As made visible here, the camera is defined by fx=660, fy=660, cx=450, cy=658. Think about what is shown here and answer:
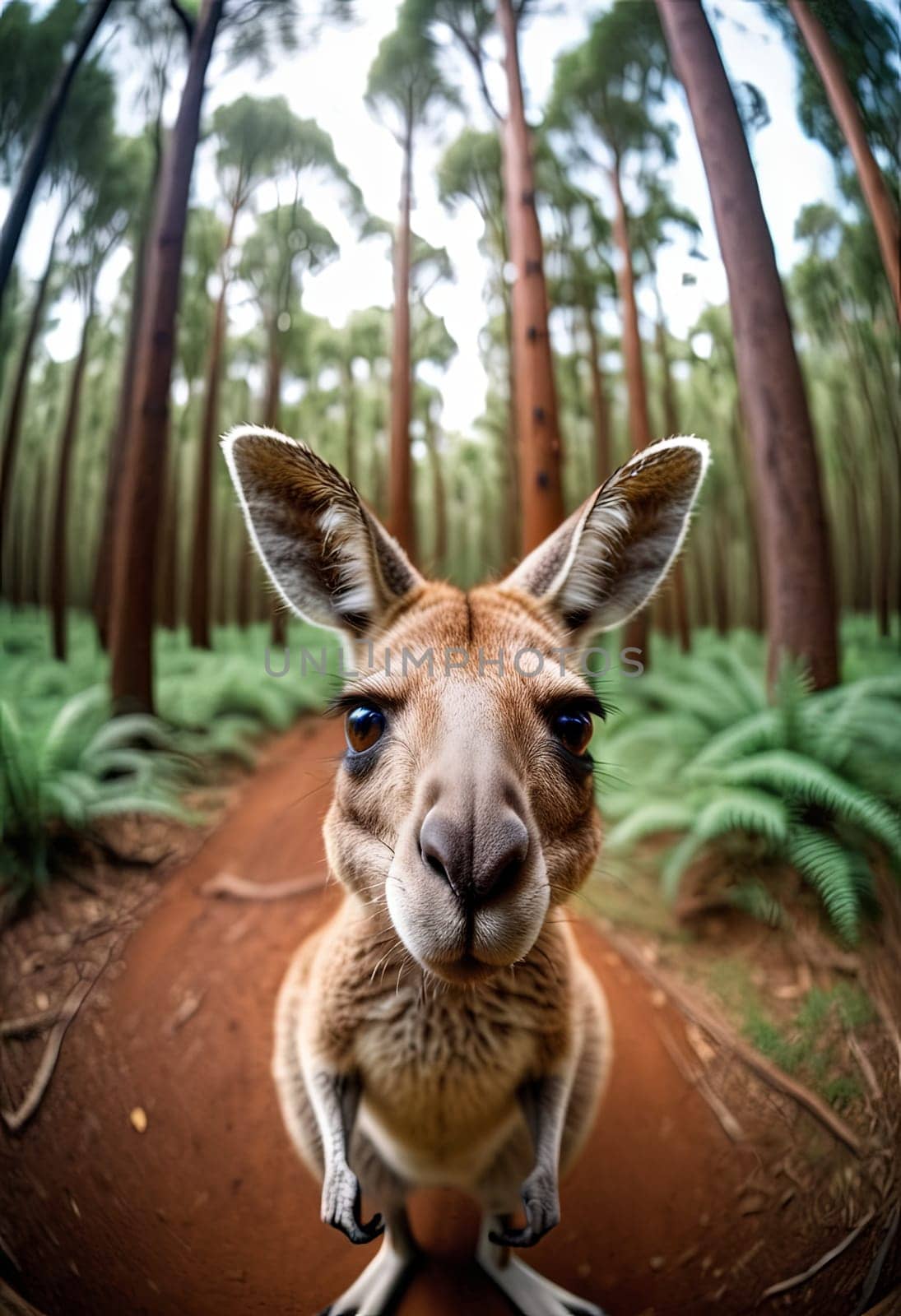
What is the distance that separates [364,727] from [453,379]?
3.46 ft

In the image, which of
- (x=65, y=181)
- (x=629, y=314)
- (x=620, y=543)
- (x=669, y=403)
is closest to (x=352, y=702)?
(x=620, y=543)

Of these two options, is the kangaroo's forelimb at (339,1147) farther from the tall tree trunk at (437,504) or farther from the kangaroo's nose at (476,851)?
the tall tree trunk at (437,504)

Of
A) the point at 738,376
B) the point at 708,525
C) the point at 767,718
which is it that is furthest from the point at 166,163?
the point at 767,718

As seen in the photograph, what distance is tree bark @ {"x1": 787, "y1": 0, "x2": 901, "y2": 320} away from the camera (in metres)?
1.71

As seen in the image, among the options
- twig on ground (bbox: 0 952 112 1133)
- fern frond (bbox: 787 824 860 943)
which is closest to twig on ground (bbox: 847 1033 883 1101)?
fern frond (bbox: 787 824 860 943)

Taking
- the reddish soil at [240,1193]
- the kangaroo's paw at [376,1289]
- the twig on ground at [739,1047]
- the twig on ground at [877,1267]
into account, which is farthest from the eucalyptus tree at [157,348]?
the twig on ground at [877,1267]

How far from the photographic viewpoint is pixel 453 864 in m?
1.09

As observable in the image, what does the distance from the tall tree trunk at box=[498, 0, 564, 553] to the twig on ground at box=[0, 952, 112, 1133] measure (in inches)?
64.9

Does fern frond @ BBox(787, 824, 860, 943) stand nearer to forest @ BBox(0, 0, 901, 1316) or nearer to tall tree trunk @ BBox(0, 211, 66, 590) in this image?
forest @ BBox(0, 0, 901, 1316)

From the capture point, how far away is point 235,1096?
165 centimetres

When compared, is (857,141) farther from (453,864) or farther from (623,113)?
(453,864)

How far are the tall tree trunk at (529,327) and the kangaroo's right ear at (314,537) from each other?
0.51 m

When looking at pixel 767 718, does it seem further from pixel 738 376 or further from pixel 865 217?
pixel 865 217

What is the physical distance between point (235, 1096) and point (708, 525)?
1937mm
